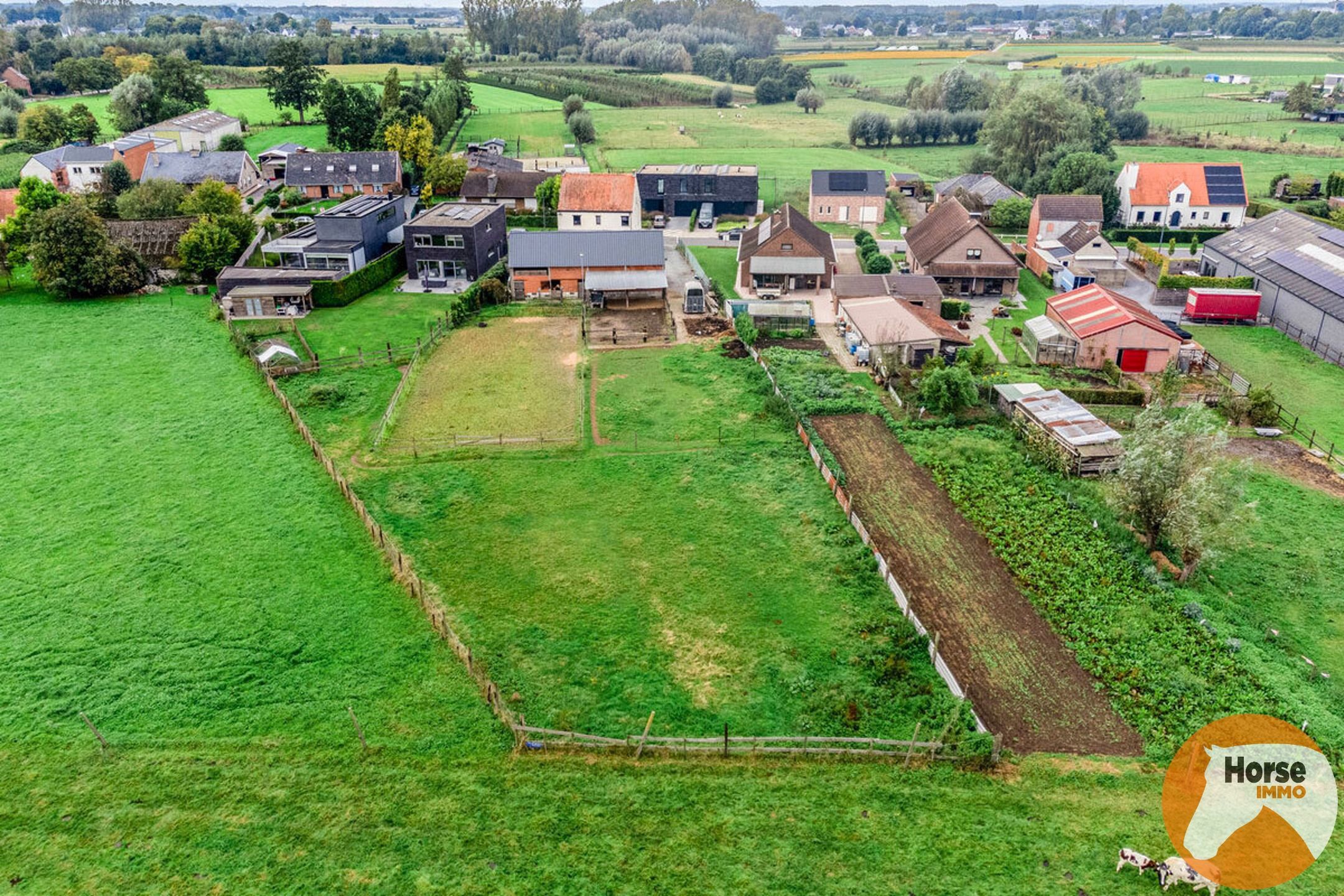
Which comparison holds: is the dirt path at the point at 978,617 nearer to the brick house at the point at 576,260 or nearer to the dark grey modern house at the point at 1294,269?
the brick house at the point at 576,260

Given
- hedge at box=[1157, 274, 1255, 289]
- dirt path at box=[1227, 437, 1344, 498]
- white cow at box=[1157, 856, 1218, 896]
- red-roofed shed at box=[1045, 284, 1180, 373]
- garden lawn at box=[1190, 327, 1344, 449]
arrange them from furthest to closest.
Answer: hedge at box=[1157, 274, 1255, 289] → red-roofed shed at box=[1045, 284, 1180, 373] → garden lawn at box=[1190, 327, 1344, 449] → dirt path at box=[1227, 437, 1344, 498] → white cow at box=[1157, 856, 1218, 896]

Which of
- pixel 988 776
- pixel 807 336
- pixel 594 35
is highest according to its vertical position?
pixel 594 35

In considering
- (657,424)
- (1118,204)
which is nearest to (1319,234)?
(1118,204)

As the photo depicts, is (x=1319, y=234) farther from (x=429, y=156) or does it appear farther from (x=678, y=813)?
(x=429, y=156)

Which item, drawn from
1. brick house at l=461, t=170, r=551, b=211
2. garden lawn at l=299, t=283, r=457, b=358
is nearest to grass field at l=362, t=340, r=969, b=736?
garden lawn at l=299, t=283, r=457, b=358

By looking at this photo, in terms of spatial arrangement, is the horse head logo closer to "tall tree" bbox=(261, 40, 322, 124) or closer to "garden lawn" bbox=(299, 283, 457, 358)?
"garden lawn" bbox=(299, 283, 457, 358)
